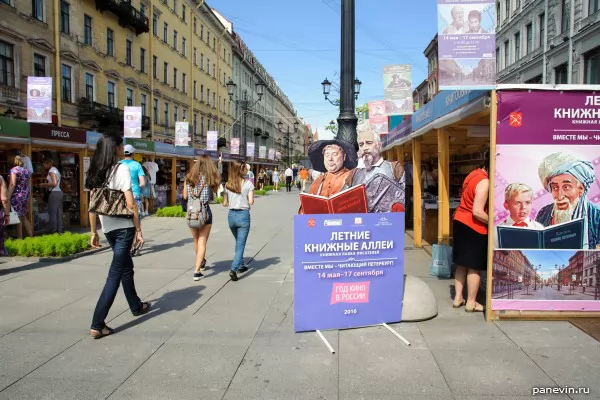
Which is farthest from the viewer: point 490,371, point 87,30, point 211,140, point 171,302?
point 211,140

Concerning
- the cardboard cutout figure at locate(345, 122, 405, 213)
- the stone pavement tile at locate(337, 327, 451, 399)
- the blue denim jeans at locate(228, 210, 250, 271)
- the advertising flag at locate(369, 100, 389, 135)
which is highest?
the advertising flag at locate(369, 100, 389, 135)

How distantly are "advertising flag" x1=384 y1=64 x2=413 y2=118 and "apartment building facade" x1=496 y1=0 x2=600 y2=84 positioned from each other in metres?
16.8

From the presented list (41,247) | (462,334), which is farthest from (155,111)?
(462,334)

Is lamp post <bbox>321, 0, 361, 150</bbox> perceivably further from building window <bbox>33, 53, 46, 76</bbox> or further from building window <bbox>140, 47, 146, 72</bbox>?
building window <bbox>140, 47, 146, 72</bbox>

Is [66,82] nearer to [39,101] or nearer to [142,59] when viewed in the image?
[142,59]

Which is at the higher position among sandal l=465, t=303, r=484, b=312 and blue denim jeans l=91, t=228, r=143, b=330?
blue denim jeans l=91, t=228, r=143, b=330

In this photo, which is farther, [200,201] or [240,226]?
[240,226]

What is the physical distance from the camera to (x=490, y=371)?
3.38 m

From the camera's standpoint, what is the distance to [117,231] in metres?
4.23

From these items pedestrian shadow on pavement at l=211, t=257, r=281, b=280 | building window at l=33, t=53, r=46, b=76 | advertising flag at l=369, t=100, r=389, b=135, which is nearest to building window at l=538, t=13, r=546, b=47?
advertising flag at l=369, t=100, r=389, b=135

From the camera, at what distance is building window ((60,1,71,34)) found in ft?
77.4

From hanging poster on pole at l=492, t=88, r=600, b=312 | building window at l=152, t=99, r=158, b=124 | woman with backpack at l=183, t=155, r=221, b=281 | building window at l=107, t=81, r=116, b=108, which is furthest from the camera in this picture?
building window at l=152, t=99, r=158, b=124

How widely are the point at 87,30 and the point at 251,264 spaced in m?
24.3

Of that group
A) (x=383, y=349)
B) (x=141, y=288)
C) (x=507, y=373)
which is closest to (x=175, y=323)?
(x=141, y=288)
